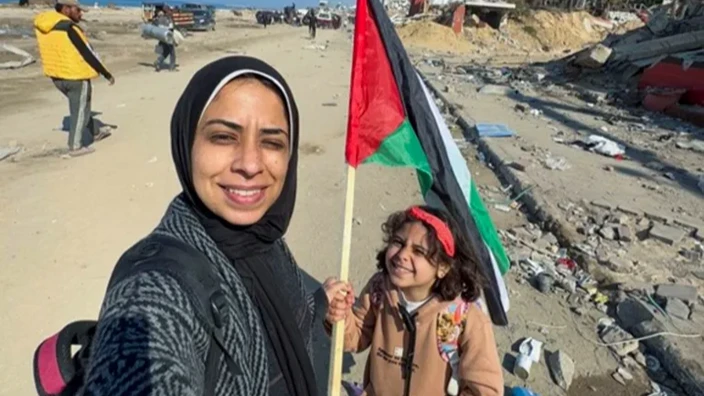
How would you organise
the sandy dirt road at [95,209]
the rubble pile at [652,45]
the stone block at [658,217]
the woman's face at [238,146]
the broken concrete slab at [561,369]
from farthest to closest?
1. the rubble pile at [652,45]
2. the stone block at [658,217]
3. the sandy dirt road at [95,209]
4. the broken concrete slab at [561,369]
5. the woman's face at [238,146]

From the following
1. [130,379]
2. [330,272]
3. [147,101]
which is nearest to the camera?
[130,379]

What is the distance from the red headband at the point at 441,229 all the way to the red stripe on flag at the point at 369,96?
1.28 ft

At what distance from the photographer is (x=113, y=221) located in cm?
508

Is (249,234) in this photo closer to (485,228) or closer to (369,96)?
(369,96)

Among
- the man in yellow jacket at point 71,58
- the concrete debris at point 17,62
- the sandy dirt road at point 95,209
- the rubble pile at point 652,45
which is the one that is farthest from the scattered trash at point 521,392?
the concrete debris at point 17,62

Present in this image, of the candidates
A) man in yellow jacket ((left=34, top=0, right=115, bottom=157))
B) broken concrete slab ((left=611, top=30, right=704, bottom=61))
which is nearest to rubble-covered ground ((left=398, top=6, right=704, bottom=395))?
broken concrete slab ((left=611, top=30, right=704, bottom=61))

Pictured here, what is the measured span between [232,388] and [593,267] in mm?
4285

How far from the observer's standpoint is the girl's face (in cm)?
218

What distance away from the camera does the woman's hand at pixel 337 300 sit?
1.98 m

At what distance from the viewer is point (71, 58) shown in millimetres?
6766

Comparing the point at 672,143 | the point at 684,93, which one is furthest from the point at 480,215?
the point at 684,93

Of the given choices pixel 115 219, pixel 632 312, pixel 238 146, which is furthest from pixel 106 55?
pixel 238 146

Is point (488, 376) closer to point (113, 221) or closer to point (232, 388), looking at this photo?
point (232, 388)

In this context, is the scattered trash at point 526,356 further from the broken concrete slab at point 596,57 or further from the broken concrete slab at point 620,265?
the broken concrete slab at point 596,57
